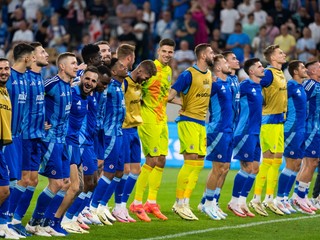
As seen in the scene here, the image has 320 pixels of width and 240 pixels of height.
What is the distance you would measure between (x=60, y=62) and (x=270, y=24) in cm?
1480

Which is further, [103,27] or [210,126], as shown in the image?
[103,27]

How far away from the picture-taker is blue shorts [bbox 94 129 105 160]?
1457 centimetres

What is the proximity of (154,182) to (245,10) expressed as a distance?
13403 mm

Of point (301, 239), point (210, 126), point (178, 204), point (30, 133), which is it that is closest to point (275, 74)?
point (210, 126)

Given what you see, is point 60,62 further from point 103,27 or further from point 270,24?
point 103,27

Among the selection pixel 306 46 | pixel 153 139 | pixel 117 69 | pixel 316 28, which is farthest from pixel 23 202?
pixel 316 28

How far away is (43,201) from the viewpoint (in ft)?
43.1

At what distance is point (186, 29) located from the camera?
92.3 feet

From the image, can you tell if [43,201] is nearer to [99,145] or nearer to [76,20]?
[99,145]

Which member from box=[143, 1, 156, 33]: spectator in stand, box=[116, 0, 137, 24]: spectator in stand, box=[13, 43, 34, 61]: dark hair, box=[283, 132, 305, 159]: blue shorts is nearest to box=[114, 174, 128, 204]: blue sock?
box=[13, 43, 34, 61]: dark hair

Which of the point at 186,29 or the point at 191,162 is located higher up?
the point at 186,29

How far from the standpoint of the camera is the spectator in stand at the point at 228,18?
28.4 meters

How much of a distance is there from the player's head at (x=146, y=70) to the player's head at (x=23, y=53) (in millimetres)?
2621

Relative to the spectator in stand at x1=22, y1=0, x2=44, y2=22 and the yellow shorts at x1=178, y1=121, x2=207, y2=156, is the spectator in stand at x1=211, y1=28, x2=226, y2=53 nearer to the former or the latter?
the spectator in stand at x1=22, y1=0, x2=44, y2=22
